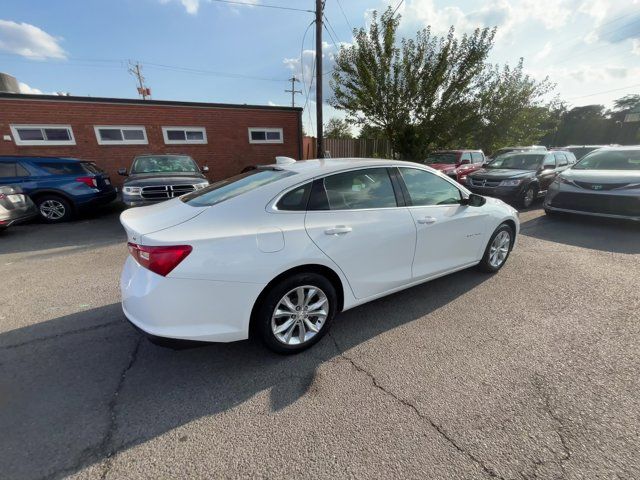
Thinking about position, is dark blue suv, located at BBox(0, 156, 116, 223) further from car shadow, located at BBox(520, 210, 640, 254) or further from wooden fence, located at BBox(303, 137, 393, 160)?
wooden fence, located at BBox(303, 137, 393, 160)

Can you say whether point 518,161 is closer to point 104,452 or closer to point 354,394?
point 354,394

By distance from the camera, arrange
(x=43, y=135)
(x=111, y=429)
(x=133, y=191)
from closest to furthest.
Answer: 1. (x=111, y=429)
2. (x=133, y=191)
3. (x=43, y=135)

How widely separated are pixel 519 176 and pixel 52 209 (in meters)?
12.3

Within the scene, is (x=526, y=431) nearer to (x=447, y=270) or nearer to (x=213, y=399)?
(x=447, y=270)

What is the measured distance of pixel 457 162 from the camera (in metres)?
11.8

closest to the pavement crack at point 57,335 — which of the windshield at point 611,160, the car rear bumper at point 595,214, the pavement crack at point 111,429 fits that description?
the pavement crack at point 111,429

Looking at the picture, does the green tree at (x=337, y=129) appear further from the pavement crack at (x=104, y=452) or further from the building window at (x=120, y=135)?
the pavement crack at (x=104, y=452)

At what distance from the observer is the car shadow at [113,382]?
1.75 metres

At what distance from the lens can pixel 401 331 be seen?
282 cm

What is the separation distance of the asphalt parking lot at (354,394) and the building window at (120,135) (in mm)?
10688

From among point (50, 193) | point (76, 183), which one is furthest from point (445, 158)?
point (50, 193)

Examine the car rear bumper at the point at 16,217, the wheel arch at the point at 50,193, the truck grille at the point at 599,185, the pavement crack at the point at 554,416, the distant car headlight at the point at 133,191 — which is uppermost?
the truck grille at the point at 599,185

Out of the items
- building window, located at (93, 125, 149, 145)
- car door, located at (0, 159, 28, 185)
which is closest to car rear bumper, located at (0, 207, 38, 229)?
car door, located at (0, 159, 28, 185)

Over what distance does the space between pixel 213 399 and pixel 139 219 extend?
1.50 m
